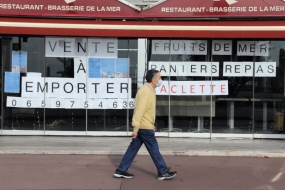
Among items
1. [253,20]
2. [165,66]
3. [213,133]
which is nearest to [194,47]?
[165,66]

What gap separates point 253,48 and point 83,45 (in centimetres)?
500

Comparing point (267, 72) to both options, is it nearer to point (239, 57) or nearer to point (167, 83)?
point (239, 57)

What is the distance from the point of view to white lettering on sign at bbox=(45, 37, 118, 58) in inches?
491

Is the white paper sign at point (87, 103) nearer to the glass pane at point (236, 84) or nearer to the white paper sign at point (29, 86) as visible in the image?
the white paper sign at point (29, 86)

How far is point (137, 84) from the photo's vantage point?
1255 centimetres

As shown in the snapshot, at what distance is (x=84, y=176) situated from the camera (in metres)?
7.78

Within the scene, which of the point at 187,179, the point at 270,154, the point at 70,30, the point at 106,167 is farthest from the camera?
the point at 70,30

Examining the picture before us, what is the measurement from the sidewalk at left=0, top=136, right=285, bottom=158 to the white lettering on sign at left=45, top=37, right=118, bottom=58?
8.11ft

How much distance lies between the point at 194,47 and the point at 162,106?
78.3 inches

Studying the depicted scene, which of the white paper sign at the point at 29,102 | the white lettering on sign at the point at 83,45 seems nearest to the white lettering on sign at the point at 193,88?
the white lettering on sign at the point at 83,45

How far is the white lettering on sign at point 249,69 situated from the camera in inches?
486

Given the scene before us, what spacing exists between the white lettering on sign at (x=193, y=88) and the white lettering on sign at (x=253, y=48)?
1063mm

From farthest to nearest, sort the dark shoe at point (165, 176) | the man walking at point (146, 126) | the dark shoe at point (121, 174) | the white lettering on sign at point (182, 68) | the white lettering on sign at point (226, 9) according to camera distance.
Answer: the white lettering on sign at point (182, 68)
the white lettering on sign at point (226, 9)
the dark shoe at point (121, 174)
the dark shoe at point (165, 176)
the man walking at point (146, 126)

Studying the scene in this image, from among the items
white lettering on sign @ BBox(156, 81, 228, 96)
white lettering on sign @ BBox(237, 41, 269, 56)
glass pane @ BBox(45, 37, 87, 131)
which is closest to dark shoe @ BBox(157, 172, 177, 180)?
white lettering on sign @ BBox(156, 81, 228, 96)
